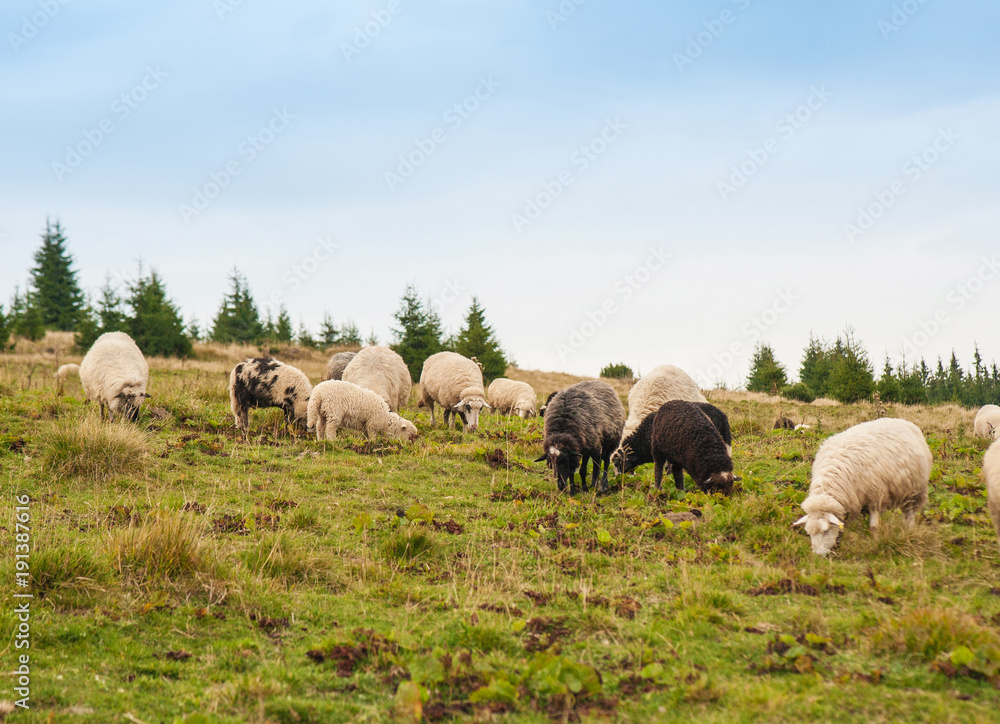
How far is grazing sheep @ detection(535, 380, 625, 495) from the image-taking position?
Answer: 9766 mm

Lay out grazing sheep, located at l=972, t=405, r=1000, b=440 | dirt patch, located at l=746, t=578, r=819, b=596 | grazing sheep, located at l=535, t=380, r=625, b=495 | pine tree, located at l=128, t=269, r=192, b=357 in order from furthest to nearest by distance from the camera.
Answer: pine tree, located at l=128, t=269, r=192, b=357, grazing sheep, located at l=972, t=405, r=1000, b=440, grazing sheep, located at l=535, t=380, r=625, b=495, dirt patch, located at l=746, t=578, r=819, b=596

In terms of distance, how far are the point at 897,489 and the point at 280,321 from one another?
50.6 meters

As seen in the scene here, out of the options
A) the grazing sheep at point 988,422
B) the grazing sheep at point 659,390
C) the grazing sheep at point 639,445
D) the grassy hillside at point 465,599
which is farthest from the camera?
the grazing sheep at point 988,422

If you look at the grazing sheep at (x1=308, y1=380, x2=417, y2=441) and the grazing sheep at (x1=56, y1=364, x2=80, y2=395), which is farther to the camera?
the grazing sheep at (x1=56, y1=364, x2=80, y2=395)

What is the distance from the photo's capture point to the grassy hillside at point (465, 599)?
3986mm

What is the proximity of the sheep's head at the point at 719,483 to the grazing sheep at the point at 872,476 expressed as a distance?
1226mm

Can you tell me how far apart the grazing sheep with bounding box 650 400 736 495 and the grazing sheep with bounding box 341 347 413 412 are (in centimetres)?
752

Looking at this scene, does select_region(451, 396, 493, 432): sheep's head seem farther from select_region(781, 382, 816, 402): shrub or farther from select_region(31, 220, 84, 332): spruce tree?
select_region(31, 220, 84, 332): spruce tree

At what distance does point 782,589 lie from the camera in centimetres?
589

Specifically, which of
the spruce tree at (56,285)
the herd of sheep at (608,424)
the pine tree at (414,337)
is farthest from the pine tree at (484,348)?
the spruce tree at (56,285)

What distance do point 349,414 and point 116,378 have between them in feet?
16.3

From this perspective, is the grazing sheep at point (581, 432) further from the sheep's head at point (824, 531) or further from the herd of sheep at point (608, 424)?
the sheep's head at point (824, 531)

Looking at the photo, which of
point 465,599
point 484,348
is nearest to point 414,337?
point 484,348

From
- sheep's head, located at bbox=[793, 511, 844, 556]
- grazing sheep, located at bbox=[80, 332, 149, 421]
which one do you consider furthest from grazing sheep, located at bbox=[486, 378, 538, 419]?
sheep's head, located at bbox=[793, 511, 844, 556]
